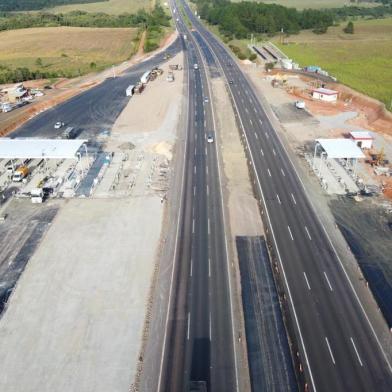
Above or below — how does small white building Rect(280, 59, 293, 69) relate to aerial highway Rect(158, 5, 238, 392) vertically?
above

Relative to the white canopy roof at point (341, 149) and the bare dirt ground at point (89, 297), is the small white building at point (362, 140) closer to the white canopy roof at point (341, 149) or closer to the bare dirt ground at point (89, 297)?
the white canopy roof at point (341, 149)

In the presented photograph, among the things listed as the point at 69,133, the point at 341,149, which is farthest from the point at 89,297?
the point at 69,133

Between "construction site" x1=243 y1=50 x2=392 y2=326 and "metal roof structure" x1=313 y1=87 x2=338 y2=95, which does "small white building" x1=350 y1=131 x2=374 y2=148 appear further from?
"metal roof structure" x1=313 y1=87 x2=338 y2=95

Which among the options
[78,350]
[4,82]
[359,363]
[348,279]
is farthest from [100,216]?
[4,82]

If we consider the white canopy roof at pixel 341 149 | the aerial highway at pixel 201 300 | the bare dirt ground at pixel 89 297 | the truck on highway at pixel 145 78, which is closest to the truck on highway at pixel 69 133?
the bare dirt ground at pixel 89 297

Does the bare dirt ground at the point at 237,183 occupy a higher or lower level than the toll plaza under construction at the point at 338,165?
lower

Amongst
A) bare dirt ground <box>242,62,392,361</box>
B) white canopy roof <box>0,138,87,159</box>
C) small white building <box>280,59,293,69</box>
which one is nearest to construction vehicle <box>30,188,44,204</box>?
white canopy roof <box>0,138,87,159</box>

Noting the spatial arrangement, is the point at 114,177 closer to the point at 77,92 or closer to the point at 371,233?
the point at 371,233
